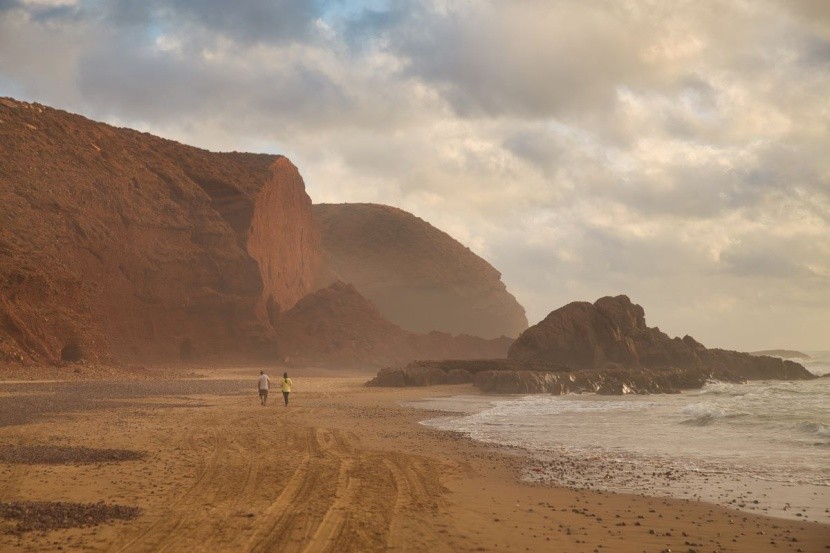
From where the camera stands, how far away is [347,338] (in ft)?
218

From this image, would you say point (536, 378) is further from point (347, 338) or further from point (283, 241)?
point (283, 241)

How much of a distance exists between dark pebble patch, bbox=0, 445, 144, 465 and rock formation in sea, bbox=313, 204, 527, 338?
94245 millimetres

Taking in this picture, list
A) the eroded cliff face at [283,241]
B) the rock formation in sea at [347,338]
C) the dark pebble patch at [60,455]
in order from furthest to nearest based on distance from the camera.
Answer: the eroded cliff face at [283,241] < the rock formation in sea at [347,338] < the dark pebble patch at [60,455]

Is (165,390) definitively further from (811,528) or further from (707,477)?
(811,528)

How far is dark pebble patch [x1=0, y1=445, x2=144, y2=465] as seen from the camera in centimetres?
1075

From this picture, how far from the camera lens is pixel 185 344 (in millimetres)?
52688

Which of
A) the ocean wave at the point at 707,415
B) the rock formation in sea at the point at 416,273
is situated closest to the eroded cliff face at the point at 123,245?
the ocean wave at the point at 707,415

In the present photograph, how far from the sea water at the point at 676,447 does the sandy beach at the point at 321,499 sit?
0.94 m

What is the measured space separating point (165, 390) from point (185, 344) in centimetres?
2475

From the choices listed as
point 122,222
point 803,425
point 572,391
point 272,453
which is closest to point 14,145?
point 122,222

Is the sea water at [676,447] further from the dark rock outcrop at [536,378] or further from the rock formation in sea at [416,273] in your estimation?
the rock formation in sea at [416,273]

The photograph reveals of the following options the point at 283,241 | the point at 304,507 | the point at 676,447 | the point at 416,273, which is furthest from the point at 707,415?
the point at 416,273

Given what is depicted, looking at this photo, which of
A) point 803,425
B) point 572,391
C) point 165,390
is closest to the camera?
point 803,425

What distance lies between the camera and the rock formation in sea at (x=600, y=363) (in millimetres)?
38406
